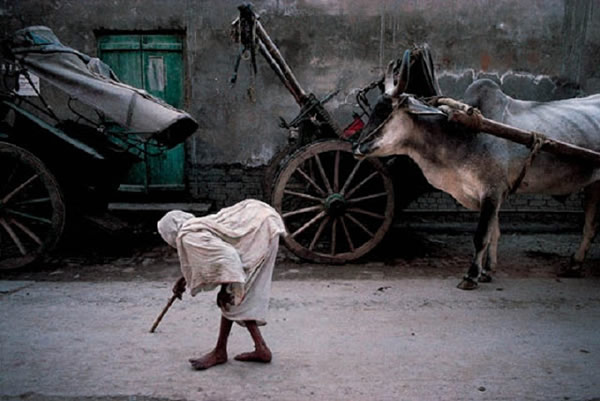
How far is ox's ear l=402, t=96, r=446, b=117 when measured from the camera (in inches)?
196

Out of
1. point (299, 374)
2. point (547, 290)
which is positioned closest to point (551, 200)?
point (547, 290)

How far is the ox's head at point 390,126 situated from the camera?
5137mm

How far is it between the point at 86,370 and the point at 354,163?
11.3ft

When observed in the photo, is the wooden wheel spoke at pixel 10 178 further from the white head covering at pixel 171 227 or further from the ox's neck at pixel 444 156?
the ox's neck at pixel 444 156

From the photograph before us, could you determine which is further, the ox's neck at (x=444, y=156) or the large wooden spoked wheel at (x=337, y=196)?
the large wooden spoked wheel at (x=337, y=196)

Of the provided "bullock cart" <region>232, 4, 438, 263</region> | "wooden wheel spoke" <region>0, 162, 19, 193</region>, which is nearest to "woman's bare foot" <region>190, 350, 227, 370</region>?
"bullock cart" <region>232, 4, 438, 263</region>

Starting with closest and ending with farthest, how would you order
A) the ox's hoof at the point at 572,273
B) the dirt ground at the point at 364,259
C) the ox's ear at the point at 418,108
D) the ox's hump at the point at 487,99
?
the ox's ear at the point at 418,108
the ox's hump at the point at 487,99
the ox's hoof at the point at 572,273
the dirt ground at the point at 364,259

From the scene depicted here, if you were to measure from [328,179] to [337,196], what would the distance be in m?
0.31

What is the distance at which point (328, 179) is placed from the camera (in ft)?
19.8

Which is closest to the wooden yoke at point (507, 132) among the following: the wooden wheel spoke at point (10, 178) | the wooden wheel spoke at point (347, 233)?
the wooden wheel spoke at point (347, 233)

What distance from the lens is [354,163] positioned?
594 cm

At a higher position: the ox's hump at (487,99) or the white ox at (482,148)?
the ox's hump at (487,99)

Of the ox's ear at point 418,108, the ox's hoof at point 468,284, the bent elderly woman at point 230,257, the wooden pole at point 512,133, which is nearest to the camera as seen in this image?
the bent elderly woman at point 230,257

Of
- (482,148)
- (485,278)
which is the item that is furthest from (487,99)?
(485,278)
